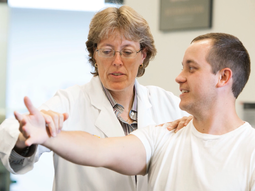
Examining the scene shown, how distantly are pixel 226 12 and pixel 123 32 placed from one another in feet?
3.75

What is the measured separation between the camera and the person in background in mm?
1536

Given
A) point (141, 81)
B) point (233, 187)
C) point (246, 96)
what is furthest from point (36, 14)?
point (233, 187)

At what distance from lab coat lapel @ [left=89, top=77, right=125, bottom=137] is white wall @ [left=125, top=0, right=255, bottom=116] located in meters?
1.10

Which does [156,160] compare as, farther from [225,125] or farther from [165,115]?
[165,115]

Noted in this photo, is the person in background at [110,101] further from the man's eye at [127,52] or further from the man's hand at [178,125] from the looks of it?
the man's hand at [178,125]

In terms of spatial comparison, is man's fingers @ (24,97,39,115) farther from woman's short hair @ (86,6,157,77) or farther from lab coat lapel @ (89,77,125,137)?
woman's short hair @ (86,6,157,77)

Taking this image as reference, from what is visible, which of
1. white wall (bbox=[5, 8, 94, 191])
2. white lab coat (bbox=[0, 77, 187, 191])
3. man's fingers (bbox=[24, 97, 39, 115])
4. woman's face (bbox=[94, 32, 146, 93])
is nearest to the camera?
man's fingers (bbox=[24, 97, 39, 115])

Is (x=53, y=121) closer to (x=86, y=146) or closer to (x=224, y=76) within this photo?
(x=86, y=146)

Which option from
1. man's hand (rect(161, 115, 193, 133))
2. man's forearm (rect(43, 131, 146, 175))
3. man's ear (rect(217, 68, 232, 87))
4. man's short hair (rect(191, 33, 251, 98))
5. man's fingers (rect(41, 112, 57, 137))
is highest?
man's short hair (rect(191, 33, 251, 98))

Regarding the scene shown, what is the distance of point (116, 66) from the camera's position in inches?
65.2

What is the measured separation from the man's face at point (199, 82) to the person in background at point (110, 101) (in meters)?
0.43

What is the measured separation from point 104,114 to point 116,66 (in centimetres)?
26

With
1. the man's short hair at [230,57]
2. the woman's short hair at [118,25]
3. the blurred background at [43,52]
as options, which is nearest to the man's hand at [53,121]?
the man's short hair at [230,57]

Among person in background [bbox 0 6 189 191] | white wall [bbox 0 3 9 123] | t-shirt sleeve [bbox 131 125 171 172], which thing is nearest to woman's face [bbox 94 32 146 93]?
person in background [bbox 0 6 189 191]
